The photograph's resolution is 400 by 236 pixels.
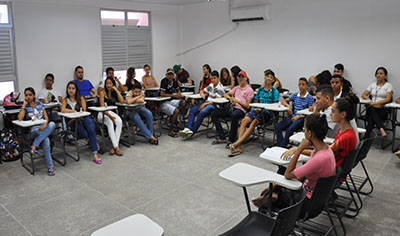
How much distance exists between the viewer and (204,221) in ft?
11.1

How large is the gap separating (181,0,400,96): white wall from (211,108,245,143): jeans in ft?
6.89

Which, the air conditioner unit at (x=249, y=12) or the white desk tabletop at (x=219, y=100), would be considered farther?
the air conditioner unit at (x=249, y=12)

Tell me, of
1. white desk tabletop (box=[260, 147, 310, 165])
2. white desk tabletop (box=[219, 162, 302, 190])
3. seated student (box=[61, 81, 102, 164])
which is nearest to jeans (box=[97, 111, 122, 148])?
seated student (box=[61, 81, 102, 164])

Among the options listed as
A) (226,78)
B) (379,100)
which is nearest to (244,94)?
(226,78)

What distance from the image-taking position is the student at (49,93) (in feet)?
21.1

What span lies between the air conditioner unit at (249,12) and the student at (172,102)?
236 cm

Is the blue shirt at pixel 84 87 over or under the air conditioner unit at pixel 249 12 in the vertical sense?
under

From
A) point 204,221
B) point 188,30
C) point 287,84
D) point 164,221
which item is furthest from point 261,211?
point 188,30

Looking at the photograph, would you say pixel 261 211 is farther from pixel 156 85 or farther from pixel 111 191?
pixel 156 85

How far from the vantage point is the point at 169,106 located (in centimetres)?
674

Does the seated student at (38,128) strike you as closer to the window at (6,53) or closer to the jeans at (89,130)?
the jeans at (89,130)

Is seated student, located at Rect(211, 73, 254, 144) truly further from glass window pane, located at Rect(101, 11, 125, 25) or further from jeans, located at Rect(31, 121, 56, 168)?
glass window pane, located at Rect(101, 11, 125, 25)

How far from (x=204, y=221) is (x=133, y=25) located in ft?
20.5

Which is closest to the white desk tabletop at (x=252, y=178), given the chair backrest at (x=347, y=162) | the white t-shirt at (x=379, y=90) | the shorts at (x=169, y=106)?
the chair backrest at (x=347, y=162)
